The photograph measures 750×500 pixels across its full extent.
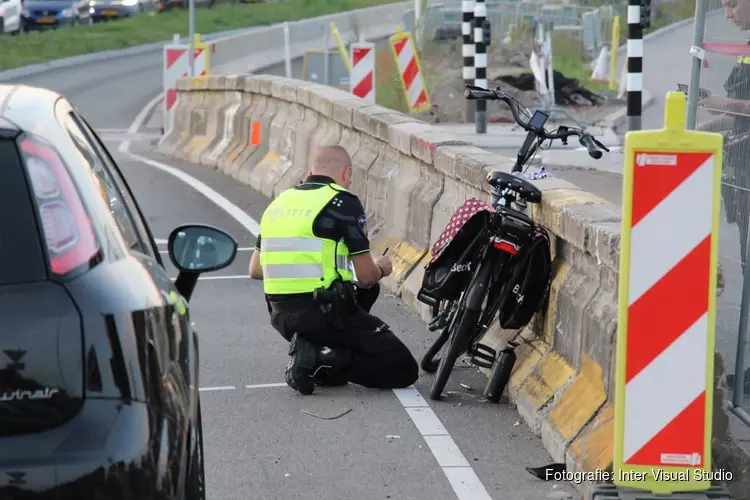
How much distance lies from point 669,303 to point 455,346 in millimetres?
2371

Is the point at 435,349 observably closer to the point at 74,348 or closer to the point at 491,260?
the point at 491,260

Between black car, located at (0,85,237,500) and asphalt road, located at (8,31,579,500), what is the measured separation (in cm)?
259

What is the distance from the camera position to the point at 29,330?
10.4 ft

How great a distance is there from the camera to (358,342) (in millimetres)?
7855

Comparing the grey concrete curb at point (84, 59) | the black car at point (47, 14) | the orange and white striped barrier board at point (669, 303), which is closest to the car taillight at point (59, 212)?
the orange and white striped barrier board at point (669, 303)

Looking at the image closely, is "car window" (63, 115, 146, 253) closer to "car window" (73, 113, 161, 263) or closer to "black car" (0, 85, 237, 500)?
"car window" (73, 113, 161, 263)

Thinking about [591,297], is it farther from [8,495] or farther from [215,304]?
[215,304]

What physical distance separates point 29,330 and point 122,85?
38746mm

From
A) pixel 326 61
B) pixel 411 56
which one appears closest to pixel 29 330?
pixel 411 56

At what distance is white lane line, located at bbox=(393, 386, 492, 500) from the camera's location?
20.0 feet

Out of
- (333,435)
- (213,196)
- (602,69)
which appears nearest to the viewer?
(333,435)

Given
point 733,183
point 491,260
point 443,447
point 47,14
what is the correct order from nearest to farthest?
point 733,183 → point 443,447 → point 491,260 → point 47,14

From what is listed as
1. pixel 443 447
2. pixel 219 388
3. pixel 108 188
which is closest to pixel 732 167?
pixel 443 447

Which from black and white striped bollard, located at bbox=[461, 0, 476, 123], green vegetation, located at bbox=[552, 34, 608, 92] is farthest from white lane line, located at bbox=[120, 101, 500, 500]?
green vegetation, located at bbox=[552, 34, 608, 92]
